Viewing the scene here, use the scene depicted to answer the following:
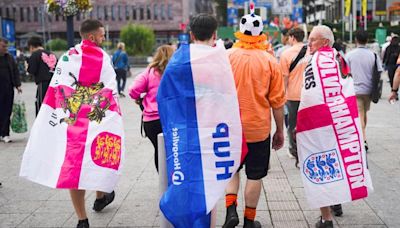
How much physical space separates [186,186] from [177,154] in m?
0.23

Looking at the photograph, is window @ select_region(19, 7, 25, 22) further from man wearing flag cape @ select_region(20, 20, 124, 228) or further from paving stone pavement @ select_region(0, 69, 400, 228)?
man wearing flag cape @ select_region(20, 20, 124, 228)

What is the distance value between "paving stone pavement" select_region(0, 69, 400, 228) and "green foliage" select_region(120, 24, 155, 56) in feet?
109

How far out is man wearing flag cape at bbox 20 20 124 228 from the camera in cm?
452

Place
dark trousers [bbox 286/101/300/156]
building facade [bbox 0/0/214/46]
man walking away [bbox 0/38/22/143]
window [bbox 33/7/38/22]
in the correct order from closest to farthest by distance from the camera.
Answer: dark trousers [bbox 286/101/300/156]
man walking away [bbox 0/38/22/143]
building facade [bbox 0/0/214/46]
window [bbox 33/7/38/22]

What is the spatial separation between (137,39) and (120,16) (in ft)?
126

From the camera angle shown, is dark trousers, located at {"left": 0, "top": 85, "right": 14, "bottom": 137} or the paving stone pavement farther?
dark trousers, located at {"left": 0, "top": 85, "right": 14, "bottom": 137}

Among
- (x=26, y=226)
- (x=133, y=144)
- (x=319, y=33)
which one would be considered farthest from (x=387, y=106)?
(x=26, y=226)

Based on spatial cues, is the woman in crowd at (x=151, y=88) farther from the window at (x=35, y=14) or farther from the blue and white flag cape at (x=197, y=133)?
the window at (x=35, y=14)

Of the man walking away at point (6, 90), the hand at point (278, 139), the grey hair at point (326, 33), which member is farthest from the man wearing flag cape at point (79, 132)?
the man walking away at point (6, 90)

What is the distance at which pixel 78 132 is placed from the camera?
4586 millimetres

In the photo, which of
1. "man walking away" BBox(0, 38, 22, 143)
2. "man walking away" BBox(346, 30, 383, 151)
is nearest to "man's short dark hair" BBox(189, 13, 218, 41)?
"man walking away" BBox(346, 30, 383, 151)

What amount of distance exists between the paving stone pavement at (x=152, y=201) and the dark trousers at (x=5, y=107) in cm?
140

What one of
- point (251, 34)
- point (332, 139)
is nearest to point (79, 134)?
point (251, 34)

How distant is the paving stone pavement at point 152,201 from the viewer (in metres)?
5.13
